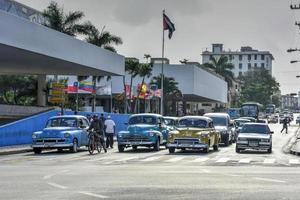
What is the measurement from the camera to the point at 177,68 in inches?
3366

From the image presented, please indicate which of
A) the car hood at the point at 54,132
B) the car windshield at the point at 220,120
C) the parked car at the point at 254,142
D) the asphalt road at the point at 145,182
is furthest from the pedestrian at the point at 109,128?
the asphalt road at the point at 145,182

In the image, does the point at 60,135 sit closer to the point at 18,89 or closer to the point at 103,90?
the point at 103,90

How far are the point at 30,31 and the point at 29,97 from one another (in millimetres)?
41413

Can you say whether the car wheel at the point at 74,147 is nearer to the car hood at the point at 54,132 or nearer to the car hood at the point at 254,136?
the car hood at the point at 54,132

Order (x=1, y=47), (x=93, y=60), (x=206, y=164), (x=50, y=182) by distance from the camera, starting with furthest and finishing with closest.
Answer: (x=93, y=60)
(x=1, y=47)
(x=206, y=164)
(x=50, y=182)

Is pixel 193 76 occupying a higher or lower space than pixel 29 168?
higher

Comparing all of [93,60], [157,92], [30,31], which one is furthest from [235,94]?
[30,31]

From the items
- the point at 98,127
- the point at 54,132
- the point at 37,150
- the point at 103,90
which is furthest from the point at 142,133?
the point at 103,90

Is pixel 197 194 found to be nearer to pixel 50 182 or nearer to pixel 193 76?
pixel 50 182

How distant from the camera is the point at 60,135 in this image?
94.9 feet

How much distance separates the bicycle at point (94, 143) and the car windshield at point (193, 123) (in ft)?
13.1

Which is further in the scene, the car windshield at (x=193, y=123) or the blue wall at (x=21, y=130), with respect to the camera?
the blue wall at (x=21, y=130)

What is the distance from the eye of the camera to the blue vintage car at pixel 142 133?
1203 inches

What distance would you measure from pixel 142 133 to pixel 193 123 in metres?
2.60
